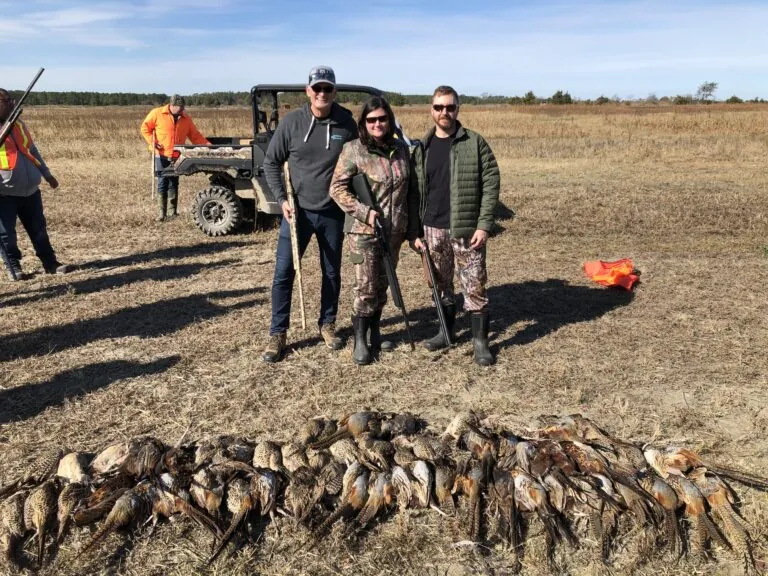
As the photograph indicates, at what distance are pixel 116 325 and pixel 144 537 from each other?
335cm

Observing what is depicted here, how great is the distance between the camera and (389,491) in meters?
3.36

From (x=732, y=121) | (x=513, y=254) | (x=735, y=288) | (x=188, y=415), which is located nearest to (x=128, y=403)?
(x=188, y=415)

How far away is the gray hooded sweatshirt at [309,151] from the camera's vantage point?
481cm

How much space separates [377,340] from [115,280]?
3.70 meters

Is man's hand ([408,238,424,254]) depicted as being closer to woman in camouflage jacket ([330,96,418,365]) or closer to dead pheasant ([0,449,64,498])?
woman in camouflage jacket ([330,96,418,365])

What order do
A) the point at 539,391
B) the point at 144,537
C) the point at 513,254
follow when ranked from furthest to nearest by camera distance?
the point at 513,254 < the point at 539,391 < the point at 144,537

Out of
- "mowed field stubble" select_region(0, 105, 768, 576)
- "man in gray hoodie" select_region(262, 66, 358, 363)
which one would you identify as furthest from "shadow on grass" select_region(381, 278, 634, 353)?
"man in gray hoodie" select_region(262, 66, 358, 363)

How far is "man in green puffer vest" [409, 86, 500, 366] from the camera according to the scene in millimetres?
4734

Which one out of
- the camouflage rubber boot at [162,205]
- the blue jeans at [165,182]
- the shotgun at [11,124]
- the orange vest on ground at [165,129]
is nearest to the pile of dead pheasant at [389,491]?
the shotgun at [11,124]

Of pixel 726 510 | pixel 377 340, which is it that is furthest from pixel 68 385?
pixel 726 510

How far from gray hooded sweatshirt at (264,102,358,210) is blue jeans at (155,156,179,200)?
5.95m

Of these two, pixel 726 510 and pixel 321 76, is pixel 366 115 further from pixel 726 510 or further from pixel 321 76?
pixel 726 510

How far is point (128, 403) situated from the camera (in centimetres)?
460

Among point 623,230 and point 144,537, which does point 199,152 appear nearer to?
point 623,230
